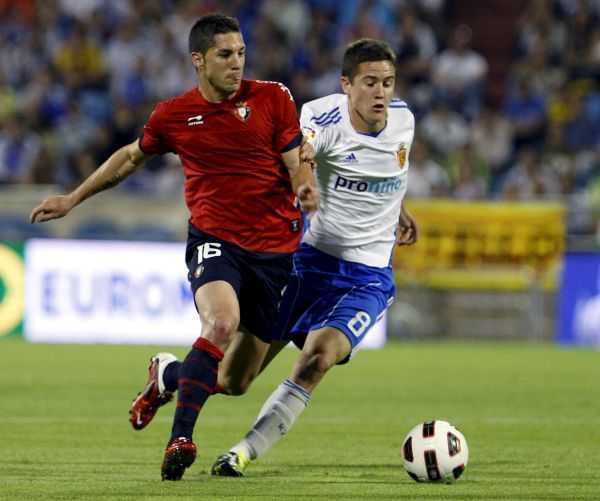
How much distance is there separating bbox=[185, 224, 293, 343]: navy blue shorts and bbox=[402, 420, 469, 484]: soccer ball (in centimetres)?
97

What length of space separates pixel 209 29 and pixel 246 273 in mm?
1165

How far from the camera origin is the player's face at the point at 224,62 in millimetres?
6301

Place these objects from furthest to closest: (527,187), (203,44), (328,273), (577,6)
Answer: (577,6) → (527,187) → (328,273) → (203,44)

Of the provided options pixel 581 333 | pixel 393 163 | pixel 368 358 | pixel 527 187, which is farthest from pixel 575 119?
pixel 393 163

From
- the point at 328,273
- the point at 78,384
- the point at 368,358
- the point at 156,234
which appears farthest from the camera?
the point at 156,234

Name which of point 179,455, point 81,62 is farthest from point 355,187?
point 81,62

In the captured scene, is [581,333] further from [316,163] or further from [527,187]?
[316,163]

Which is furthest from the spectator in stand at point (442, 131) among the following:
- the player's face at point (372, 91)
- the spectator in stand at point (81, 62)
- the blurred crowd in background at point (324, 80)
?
the player's face at point (372, 91)

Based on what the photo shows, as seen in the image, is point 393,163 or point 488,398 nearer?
point 393,163

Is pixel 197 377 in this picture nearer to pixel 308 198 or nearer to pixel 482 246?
pixel 308 198

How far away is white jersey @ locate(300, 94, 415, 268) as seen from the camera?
7.07 meters

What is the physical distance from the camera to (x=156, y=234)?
16.7m

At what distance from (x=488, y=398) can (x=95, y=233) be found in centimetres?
737

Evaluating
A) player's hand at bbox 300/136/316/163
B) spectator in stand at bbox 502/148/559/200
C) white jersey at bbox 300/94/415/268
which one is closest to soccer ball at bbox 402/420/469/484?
white jersey at bbox 300/94/415/268
